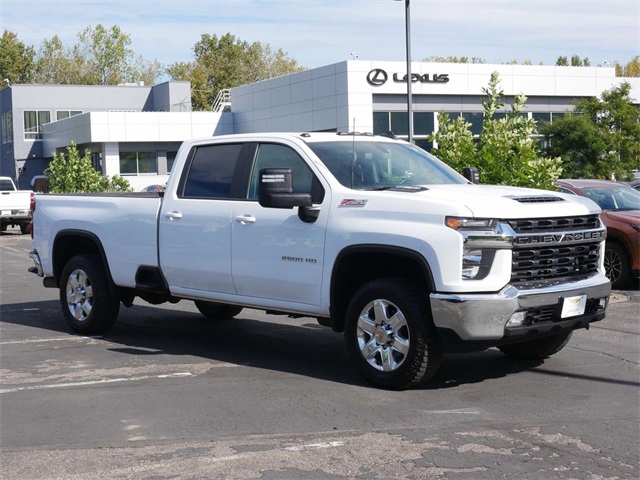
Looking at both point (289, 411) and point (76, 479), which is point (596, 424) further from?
point (76, 479)

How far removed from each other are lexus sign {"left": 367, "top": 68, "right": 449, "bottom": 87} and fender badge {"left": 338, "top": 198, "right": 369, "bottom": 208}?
130 ft

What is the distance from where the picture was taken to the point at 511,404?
714cm

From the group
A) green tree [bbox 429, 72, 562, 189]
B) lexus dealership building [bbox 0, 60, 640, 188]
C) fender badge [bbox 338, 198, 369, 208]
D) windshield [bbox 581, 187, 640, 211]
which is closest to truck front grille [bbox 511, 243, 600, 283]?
fender badge [bbox 338, 198, 369, 208]

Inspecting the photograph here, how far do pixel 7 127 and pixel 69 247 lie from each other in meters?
70.5

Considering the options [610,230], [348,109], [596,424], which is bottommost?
[596,424]

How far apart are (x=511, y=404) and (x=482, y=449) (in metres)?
1.26

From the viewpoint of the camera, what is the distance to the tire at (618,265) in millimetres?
14070

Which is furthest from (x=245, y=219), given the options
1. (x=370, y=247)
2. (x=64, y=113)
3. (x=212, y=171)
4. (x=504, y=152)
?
(x=64, y=113)

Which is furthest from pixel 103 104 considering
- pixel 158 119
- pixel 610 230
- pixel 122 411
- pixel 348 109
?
pixel 122 411

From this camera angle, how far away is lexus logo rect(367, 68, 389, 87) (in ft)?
154

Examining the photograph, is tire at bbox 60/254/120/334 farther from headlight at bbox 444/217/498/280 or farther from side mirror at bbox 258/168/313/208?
headlight at bbox 444/217/498/280

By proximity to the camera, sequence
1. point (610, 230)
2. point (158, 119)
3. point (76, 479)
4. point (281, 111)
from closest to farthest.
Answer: point (76, 479), point (610, 230), point (281, 111), point (158, 119)

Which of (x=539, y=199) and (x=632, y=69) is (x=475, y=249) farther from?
(x=632, y=69)

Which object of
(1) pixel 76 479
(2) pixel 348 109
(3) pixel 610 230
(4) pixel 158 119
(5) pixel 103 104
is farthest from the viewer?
(5) pixel 103 104
